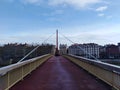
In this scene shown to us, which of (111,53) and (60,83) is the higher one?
(111,53)

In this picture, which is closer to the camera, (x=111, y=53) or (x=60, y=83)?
(x=60, y=83)

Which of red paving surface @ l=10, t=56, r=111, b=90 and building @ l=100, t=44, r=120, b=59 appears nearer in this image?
red paving surface @ l=10, t=56, r=111, b=90

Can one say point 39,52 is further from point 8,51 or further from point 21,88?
point 21,88

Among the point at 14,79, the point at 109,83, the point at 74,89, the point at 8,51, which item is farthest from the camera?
the point at 8,51

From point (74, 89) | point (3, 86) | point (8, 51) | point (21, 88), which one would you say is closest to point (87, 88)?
point (74, 89)

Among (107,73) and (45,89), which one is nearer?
(45,89)

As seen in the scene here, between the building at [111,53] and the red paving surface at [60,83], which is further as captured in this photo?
the building at [111,53]

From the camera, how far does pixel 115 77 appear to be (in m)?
9.20

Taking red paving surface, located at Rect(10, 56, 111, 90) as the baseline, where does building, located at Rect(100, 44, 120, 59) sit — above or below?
above

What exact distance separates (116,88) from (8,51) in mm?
83609

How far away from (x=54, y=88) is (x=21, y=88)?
1.28 metres

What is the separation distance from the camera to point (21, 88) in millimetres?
9781

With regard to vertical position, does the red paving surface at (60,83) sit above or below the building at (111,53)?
below

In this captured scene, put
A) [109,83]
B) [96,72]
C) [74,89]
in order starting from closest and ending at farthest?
[74,89]
[109,83]
[96,72]
